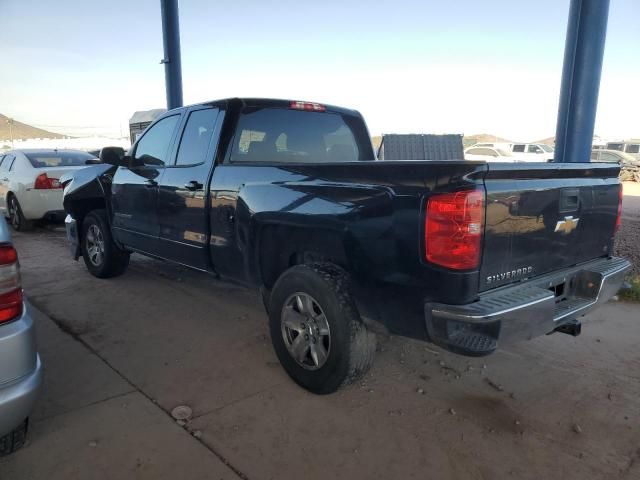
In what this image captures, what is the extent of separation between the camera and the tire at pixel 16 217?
9102 mm

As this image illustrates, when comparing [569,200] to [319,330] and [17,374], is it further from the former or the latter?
[17,374]

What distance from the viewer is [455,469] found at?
247 centimetres

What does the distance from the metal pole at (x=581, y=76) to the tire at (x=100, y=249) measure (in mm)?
5591

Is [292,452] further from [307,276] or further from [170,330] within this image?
[170,330]

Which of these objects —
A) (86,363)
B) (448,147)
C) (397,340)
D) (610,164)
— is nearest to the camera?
(610,164)

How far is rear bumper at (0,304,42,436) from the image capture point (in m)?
2.14

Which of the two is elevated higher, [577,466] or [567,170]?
[567,170]

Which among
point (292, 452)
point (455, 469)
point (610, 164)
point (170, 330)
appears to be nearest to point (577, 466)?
point (455, 469)

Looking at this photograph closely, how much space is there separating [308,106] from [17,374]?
3.09 m

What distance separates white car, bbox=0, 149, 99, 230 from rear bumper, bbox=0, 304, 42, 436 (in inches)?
270

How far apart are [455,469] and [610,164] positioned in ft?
7.48

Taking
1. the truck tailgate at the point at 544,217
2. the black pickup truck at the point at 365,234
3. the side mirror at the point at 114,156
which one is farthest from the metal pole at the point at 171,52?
the truck tailgate at the point at 544,217

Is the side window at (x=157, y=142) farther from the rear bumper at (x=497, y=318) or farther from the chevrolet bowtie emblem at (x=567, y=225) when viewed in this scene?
the chevrolet bowtie emblem at (x=567, y=225)

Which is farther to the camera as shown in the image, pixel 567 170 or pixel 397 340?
pixel 397 340
